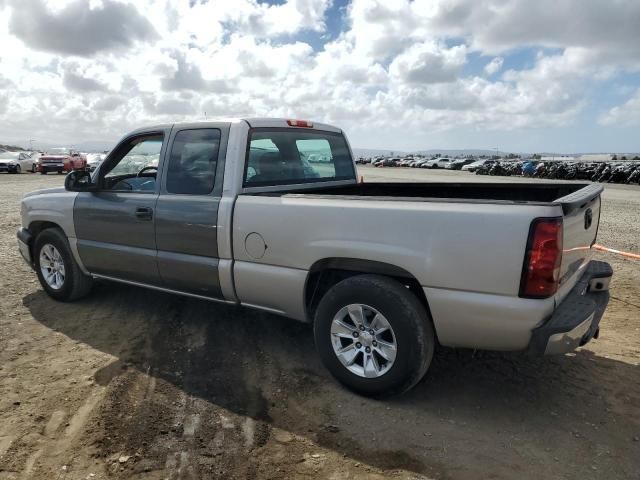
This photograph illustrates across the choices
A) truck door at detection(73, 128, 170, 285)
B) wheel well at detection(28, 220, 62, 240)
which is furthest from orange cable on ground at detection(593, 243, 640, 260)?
wheel well at detection(28, 220, 62, 240)

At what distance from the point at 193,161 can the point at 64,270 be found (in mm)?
2158

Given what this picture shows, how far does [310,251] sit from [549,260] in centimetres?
149

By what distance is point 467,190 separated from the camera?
464cm

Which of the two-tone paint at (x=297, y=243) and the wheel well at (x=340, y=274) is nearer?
the two-tone paint at (x=297, y=243)

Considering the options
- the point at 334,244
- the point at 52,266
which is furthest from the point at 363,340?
the point at 52,266

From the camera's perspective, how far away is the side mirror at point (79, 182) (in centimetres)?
487

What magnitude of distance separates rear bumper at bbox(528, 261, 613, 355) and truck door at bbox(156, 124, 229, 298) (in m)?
2.34

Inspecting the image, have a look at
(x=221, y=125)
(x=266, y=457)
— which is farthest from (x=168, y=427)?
(x=221, y=125)

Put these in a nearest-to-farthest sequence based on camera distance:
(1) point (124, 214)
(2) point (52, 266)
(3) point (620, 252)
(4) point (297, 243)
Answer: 1. (4) point (297, 243)
2. (1) point (124, 214)
3. (2) point (52, 266)
4. (3) point (620, 252)

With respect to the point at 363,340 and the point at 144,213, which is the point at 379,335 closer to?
the point at 363,340

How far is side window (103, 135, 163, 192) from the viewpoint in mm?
4613

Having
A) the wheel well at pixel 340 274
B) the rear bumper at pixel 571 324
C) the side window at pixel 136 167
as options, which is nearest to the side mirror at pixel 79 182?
the side window at pixel 136 167

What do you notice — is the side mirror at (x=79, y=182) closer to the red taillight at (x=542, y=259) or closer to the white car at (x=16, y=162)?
the red taillight at (x=542, y=259)

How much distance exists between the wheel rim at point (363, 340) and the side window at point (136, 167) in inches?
85.2
